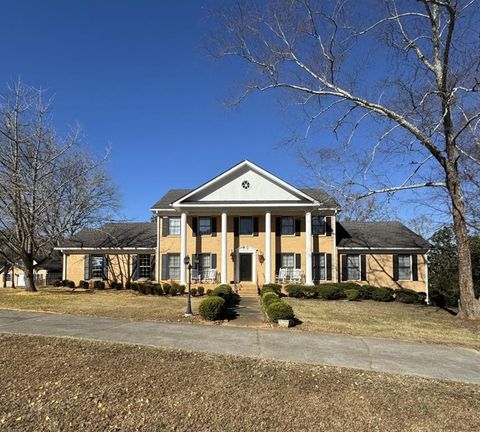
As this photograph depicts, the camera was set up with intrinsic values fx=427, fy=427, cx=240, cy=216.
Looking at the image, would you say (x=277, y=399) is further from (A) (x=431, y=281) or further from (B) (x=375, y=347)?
(A) (x=431, y=281)

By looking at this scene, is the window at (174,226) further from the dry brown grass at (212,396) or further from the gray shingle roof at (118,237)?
A: the dry brown grass at (212,396)

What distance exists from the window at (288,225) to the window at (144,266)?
8.57 m

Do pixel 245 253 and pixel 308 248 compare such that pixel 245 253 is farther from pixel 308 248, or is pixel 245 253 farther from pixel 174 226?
pixel 174 226

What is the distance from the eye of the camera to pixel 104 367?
736 centimetres

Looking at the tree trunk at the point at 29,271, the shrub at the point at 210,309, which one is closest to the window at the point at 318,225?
the shrub at the point at 210,309

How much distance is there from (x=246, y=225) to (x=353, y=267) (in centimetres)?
697

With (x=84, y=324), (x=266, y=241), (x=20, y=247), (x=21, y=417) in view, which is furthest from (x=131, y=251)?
(x=21, y=417)

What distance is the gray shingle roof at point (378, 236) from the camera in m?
25.9

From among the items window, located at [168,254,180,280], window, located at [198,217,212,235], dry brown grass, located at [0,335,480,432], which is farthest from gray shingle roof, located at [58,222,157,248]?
dry brown grass, located at [0,335,480,432]

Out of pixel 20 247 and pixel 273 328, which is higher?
pixel 20 247

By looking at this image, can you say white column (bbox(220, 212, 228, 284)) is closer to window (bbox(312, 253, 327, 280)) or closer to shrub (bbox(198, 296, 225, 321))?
window (bbox(312, 253, 327, 280))

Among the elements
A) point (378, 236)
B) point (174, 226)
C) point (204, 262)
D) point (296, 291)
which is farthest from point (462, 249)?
point (174, 226)

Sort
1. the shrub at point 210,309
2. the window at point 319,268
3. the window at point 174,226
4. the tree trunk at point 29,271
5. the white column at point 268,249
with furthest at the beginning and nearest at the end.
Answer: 1. the window at point 174,226
2. the window at point 319,268
3. the white column at point 268,249
4. the tree trunk at point 29,271
5. the shrub at point 210,309

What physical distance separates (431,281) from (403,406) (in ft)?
91.1
